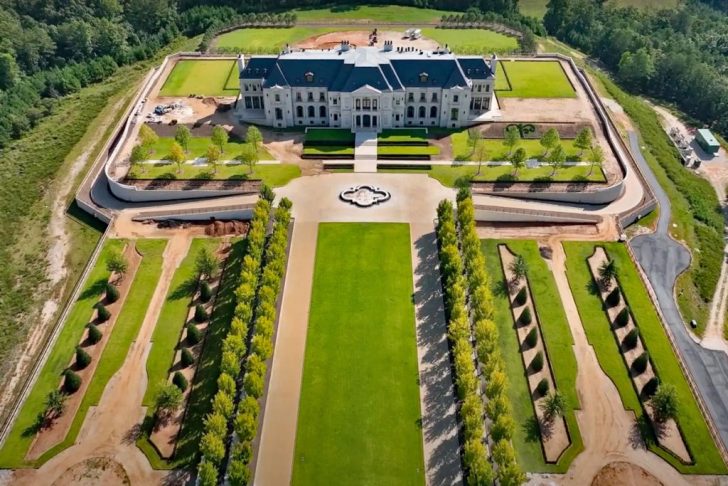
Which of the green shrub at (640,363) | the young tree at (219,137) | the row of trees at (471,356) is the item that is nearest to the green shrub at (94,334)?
the young tree at (219,137)

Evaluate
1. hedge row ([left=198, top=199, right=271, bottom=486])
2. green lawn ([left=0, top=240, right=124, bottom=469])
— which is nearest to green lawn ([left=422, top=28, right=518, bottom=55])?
hedge row ([left=198, top=199, right=271, bottom=486])

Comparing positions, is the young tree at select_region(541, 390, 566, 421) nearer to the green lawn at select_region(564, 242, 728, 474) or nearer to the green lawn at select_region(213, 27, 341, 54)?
the green lawn at select_region(564, 242, 728, 474)

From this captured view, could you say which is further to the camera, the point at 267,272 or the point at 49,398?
the point at 267,272

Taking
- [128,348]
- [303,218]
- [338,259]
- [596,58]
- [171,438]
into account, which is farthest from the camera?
[596,58]

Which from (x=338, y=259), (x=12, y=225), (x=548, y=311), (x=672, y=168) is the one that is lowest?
(x=548, y=311)

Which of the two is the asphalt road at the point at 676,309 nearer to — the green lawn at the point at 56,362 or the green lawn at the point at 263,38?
the green lawn at the point at 56,362

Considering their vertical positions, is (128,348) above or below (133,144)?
below

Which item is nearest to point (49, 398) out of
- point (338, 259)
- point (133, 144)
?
point (338, 259)

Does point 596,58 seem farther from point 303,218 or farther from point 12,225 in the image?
point 12,225
